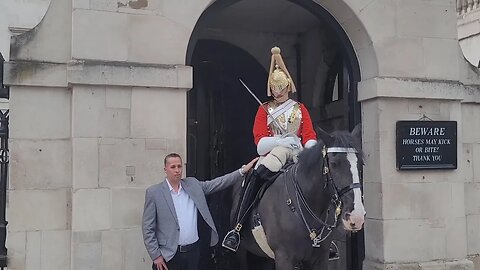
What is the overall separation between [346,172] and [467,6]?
9461 mm

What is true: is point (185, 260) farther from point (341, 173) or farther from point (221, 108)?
point (221, 108)

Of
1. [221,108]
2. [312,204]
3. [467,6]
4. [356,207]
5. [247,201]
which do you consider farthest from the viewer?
[467,6]

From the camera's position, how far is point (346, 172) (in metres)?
4.53

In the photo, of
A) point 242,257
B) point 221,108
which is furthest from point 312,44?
point 242,257

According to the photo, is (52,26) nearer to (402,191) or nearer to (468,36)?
(402,191)

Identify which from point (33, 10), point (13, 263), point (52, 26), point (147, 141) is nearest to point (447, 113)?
point (147, 141)

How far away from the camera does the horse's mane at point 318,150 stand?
4.64 metres

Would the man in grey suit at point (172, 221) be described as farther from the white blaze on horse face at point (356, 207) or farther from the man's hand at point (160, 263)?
the white blaze on horse face at point (356, 207)

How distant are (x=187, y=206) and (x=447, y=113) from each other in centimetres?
385

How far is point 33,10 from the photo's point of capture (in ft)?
49.9

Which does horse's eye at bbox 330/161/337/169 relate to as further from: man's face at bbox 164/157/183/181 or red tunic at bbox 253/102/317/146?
man's face at bbox 164/157/183/181

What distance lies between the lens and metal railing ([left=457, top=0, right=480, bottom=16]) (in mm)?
12211

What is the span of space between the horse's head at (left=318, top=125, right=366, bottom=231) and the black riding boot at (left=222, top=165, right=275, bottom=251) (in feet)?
3.01

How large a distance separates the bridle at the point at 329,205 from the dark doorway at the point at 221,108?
443 cm
